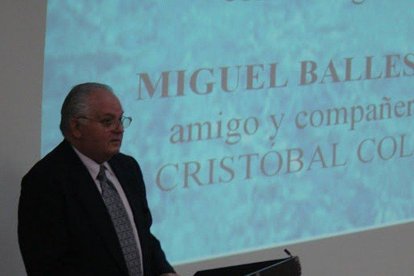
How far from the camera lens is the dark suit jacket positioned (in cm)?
297

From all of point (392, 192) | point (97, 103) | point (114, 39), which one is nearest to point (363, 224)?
point (392, 192)

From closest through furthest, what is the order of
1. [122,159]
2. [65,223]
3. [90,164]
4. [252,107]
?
[65,223] → [90,164] → [122,159] → [252,107]

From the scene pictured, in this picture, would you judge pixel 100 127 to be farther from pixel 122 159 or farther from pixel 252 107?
pixel 252 107

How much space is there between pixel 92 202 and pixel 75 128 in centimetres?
21

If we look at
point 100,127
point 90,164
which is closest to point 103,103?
point 100,127

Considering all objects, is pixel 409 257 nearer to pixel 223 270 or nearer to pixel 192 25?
pixel 192 25

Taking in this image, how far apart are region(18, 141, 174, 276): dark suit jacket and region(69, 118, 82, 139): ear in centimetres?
6

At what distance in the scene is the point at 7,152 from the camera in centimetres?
340

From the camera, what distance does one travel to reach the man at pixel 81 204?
298 centimetres

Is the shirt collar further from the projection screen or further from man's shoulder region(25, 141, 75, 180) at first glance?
the projection screen

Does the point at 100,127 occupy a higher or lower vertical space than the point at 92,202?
higher

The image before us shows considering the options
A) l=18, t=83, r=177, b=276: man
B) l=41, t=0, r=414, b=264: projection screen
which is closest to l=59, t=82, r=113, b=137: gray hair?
l=18, t=83, r=177, b=276: man

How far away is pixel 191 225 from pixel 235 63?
2.00 feet

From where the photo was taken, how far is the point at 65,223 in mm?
3012
